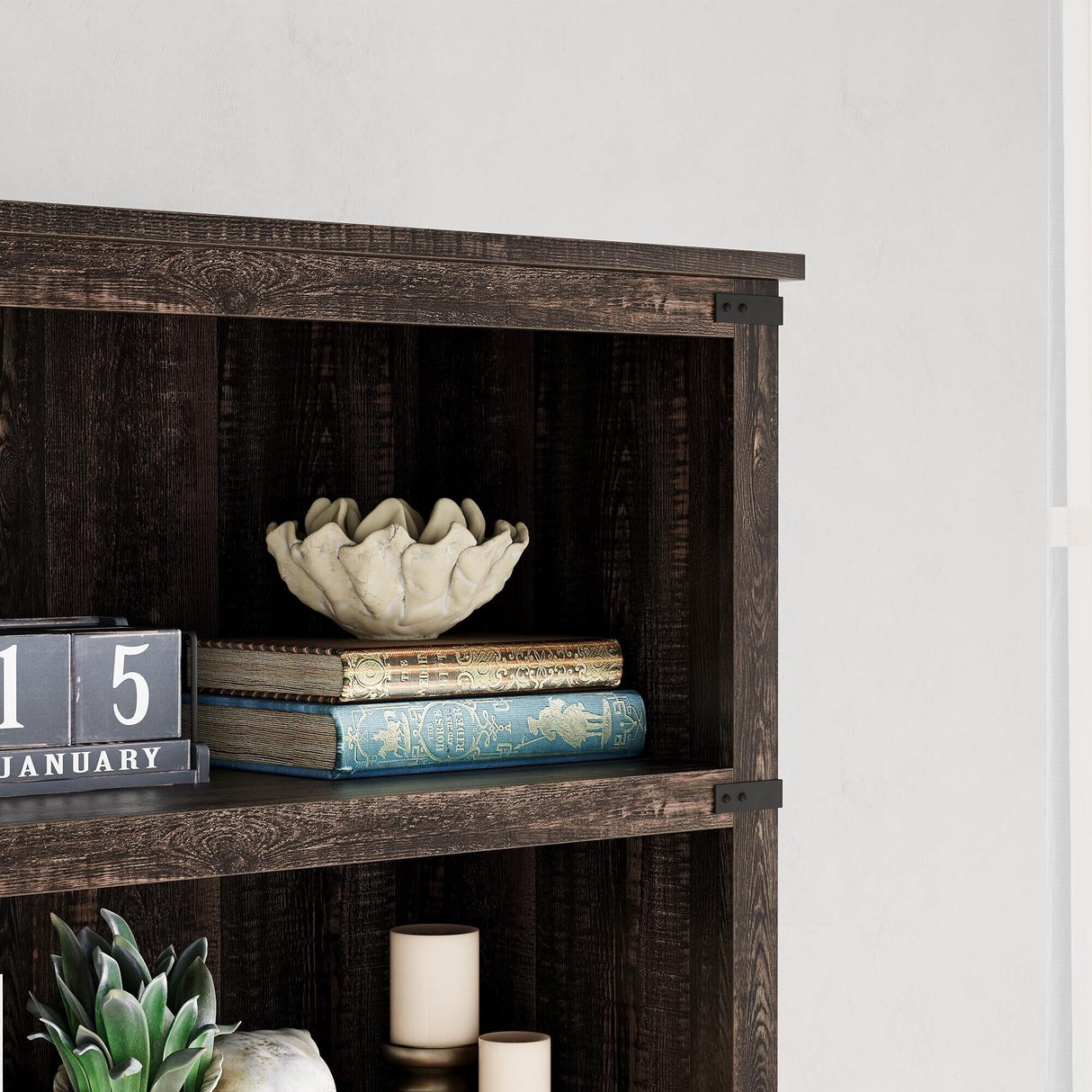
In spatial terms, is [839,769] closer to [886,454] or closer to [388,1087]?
[886,454]

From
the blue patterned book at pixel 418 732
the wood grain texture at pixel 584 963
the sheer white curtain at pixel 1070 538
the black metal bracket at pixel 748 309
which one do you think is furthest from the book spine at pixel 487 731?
the sheer white curtain at pixel 1070 538

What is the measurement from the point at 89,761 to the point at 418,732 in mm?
248

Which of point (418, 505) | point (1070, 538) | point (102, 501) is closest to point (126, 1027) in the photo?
point (102, 501)

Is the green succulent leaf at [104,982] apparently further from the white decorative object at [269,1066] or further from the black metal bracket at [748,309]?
the black metal bracket at [748,309]

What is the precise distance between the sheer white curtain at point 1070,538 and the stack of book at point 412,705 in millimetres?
801

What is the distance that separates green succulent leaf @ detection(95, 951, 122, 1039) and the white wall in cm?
71

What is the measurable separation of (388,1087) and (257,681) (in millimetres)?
454

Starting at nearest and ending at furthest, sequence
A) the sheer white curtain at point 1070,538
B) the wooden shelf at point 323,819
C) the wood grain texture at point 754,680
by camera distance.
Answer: the wooden shelf at point 323,819, the wood grain texture at point 754,680, the sheer white curtain at point 1070,538

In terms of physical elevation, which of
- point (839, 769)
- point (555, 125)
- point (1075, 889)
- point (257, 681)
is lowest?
point (1075, 889)

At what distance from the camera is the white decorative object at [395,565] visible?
1.31 m

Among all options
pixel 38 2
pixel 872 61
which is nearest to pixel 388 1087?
pixel 38 2

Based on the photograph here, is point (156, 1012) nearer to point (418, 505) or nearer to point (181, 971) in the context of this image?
point (181, 971)

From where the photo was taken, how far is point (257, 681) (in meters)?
1.31

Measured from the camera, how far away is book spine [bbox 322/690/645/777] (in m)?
1.25
